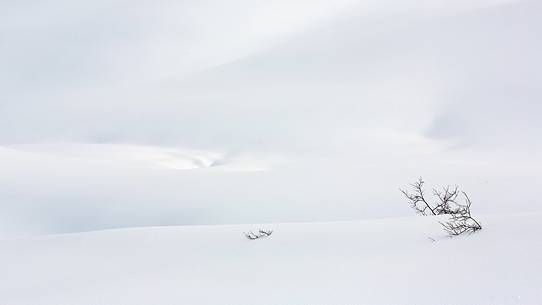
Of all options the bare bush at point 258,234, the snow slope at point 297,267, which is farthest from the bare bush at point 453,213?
the bare bush at point 258,234

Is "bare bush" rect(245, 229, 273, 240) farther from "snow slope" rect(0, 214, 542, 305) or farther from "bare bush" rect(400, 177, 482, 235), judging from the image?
"bare bush" rect(400, 177, 482, 235)

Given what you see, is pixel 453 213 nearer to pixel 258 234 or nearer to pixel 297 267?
pixel 297 267

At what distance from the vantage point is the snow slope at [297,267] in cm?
317

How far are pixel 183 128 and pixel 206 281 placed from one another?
1774 inches

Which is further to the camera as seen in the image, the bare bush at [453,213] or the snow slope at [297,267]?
the bare bush at [453,213]

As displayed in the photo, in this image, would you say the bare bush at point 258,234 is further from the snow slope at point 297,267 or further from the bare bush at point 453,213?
the bare bush at point 453,213

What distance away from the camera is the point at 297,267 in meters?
Answer: 4.20

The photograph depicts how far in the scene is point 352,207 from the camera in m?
10.7

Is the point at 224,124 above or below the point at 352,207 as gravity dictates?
above

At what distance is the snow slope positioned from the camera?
3.17 meters

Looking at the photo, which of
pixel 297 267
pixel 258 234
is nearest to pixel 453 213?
pixel 297 267

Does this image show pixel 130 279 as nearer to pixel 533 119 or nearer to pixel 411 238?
pixel 411 238

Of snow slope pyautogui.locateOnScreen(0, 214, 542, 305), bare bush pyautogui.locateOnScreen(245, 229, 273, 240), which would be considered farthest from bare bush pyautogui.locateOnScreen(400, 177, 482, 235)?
bare bush pyautogui.locateOnScreen(245, 229, 273, 240)

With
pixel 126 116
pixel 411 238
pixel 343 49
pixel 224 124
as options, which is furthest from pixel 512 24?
pixel 411 238
